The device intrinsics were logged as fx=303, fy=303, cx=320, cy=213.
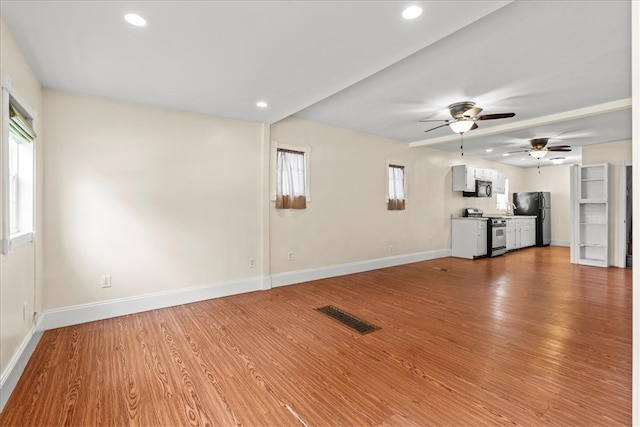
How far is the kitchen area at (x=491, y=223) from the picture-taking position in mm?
7145

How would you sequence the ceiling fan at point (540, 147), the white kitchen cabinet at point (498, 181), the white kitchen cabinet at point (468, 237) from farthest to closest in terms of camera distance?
the white kitchen cabinet at point (498, 181) → the white kitchen cabinet at point (468, 237) → the ceiling fan at point (540, 147)

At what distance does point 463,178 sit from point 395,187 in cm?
215

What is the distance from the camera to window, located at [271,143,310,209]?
4.75 meters

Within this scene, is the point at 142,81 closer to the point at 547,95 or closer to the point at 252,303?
the point at 252,303

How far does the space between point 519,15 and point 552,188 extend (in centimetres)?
977

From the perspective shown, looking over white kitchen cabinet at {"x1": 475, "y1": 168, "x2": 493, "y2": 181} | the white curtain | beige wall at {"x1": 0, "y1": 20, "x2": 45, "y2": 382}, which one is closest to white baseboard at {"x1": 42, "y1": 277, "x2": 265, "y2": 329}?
beige wall at {"x1": 0, "y1": 20, "x2": 45, "y2": 382}

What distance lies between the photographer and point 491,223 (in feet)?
23.8

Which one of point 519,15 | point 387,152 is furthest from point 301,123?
point 519,15

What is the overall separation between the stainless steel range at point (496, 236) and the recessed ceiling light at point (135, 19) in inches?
293

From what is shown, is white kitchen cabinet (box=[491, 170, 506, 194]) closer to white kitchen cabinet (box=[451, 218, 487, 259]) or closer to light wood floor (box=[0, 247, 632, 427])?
white kitchen cabinet (box=[451, 218, 487, 259])

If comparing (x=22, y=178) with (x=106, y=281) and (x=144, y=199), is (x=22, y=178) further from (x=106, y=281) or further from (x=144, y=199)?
(x=106, y=281)

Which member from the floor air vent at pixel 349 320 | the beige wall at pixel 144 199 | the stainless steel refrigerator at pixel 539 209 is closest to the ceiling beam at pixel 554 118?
the beige wall at pixel 144 199

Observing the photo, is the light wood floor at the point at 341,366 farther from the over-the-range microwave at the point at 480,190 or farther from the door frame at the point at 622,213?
the over-the-range microwave at the point at 480,190

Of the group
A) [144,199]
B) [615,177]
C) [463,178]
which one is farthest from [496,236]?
[144,199]
